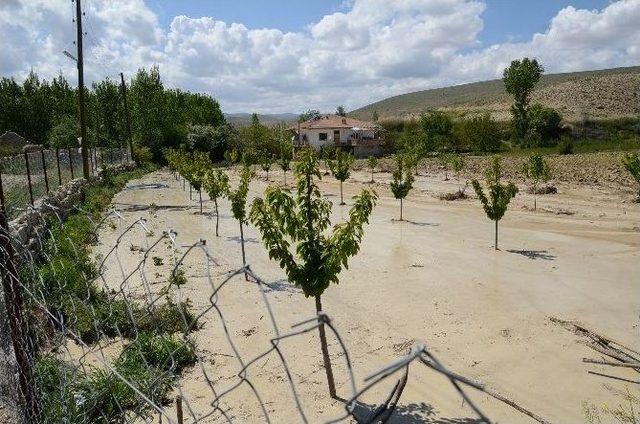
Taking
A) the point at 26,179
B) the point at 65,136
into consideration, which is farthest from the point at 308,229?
the point at 65,136

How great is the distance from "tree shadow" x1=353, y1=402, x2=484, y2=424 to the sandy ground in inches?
1.0

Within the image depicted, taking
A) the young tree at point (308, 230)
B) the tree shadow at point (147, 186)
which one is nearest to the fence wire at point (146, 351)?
the young tree at point (308, 230)

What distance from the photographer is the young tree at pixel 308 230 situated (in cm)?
693

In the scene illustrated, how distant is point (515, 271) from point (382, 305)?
474 centimetres

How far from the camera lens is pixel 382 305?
36.5 ft

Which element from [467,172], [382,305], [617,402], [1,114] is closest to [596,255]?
[382,305]

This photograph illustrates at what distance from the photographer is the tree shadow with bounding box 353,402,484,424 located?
22.2 feet

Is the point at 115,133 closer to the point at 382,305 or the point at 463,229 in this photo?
the point at 463,229

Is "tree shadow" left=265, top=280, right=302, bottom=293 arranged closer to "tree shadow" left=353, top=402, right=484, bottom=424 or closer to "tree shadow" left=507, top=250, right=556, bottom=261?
"tree shadow" left=353, top=402, right=484, bottom=424

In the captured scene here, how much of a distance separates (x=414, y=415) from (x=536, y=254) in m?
10.4

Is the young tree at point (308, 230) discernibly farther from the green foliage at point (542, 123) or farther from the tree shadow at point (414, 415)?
the green foliage at point (542, 123)

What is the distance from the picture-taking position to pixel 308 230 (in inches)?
285

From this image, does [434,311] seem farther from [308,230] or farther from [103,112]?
[103,112]

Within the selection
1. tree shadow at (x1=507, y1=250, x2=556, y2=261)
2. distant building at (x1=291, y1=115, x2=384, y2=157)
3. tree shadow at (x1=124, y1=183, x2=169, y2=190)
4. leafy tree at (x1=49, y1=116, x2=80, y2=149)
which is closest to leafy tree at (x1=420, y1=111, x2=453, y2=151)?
distant building at (x1=291, y1=115, x2=384, y2=157)
